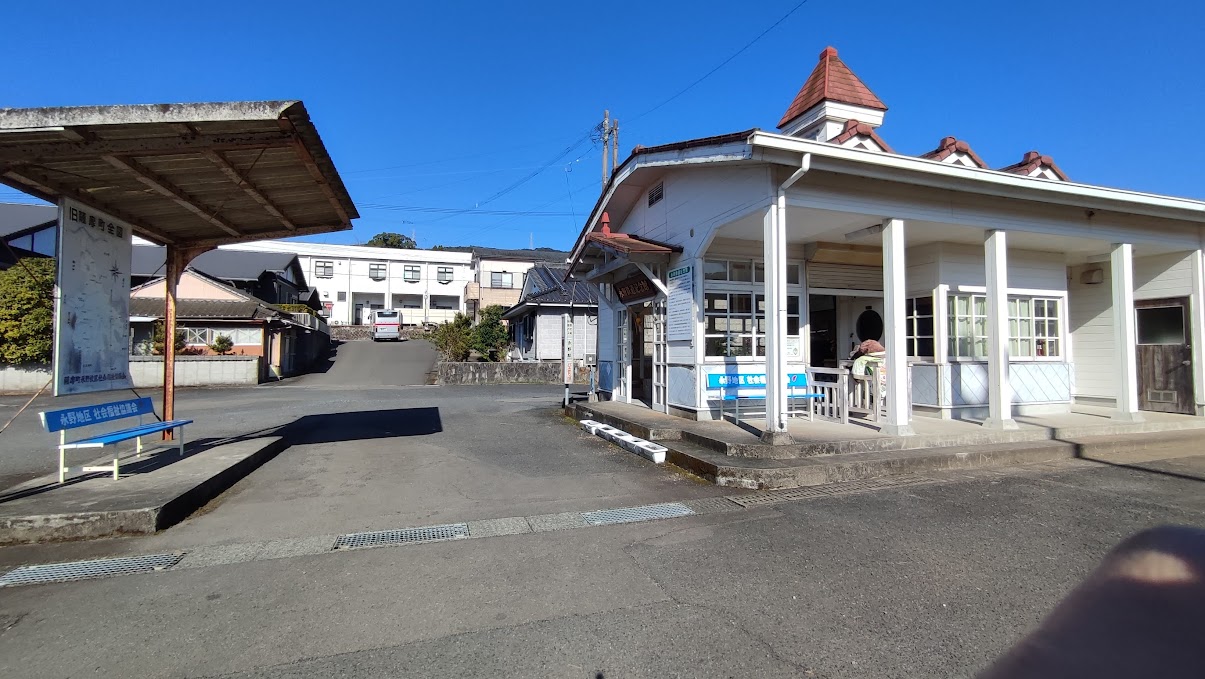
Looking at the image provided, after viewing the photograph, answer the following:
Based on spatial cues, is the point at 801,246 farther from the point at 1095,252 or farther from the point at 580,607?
the point at 580,607

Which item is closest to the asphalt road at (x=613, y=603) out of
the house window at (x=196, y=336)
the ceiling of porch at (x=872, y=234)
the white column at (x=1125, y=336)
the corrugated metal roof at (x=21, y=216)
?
the ceiling of porch at (x=872, y=234)

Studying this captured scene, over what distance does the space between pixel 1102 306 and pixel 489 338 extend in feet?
75.7

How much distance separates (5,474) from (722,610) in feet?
28.6

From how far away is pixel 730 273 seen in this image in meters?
9.83

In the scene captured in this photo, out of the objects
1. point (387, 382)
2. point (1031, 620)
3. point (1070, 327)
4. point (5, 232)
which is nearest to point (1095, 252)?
point (1070, 327)

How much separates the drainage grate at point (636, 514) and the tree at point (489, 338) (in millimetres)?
23386

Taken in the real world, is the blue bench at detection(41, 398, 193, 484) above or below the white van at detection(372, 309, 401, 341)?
below

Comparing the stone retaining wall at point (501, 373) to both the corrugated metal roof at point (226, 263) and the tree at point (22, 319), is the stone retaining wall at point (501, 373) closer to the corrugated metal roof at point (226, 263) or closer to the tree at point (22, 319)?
the tree at point (22, 319)

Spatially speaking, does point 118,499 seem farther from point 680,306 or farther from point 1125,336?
point 1125,336

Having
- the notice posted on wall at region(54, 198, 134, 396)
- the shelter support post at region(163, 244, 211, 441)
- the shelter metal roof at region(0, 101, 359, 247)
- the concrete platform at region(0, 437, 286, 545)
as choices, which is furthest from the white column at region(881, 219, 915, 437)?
the shelter support post at region(163, 244, 211, 441)

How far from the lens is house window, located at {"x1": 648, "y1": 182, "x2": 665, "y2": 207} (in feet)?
35.7

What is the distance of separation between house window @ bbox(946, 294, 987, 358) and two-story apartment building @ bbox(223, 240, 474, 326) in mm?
45508

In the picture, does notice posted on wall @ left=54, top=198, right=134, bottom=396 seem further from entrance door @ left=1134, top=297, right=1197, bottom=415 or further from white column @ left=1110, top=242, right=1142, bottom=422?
entrance door @ left=1134, top=297, right=1197, bottom=415

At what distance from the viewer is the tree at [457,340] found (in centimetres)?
2759
